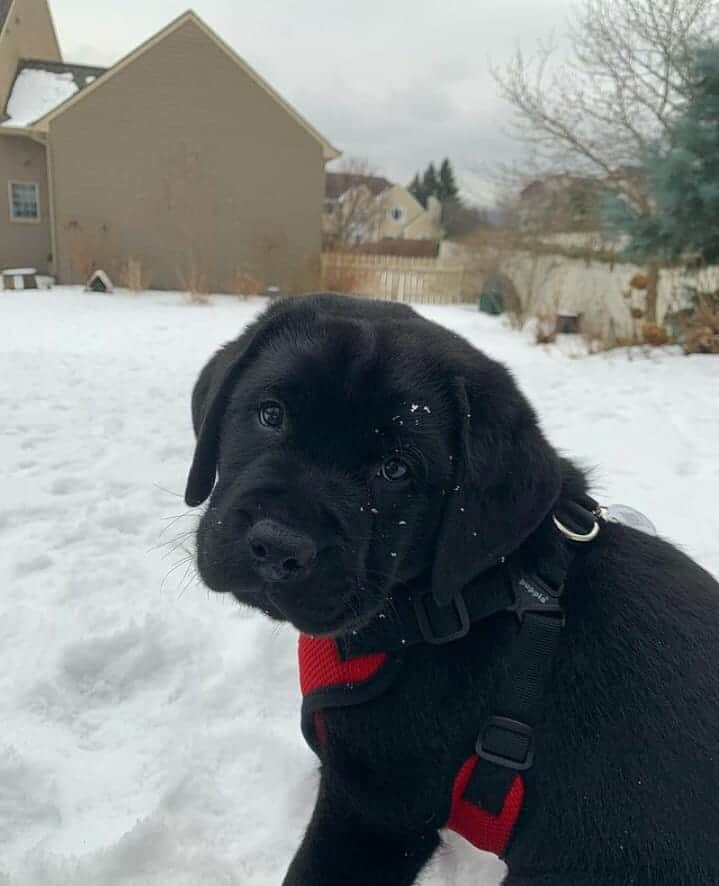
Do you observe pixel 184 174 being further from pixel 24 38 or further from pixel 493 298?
pixel 493 298

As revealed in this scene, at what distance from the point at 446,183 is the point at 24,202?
206 feet

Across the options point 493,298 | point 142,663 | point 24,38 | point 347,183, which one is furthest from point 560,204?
point 347,183

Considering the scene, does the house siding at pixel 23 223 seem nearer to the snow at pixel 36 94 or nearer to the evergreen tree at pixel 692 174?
the snow at pixel 36 94

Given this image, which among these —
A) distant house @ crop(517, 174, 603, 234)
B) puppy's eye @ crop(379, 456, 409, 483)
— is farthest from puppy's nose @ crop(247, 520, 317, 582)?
distant house @ crop(517, 174, 603, 234)

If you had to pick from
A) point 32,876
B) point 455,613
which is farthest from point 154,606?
point 455,613

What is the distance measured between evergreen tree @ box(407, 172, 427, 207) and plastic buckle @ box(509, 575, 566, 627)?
83960 mm

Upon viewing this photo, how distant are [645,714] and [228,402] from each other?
52.7 inches

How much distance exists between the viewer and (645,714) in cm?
171

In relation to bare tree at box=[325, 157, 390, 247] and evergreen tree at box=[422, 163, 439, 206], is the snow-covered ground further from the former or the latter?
evergreen tree at box=[422, 163, 439, 206]

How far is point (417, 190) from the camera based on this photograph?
83.4 metres

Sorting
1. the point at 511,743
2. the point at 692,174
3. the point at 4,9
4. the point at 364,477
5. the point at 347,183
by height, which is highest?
the point at 4,9

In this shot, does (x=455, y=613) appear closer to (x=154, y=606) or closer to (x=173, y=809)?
(x=173, y=809)

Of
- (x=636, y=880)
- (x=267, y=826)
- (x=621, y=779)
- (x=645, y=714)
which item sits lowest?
(x=267, y=826)

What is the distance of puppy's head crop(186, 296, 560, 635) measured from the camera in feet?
5.96
